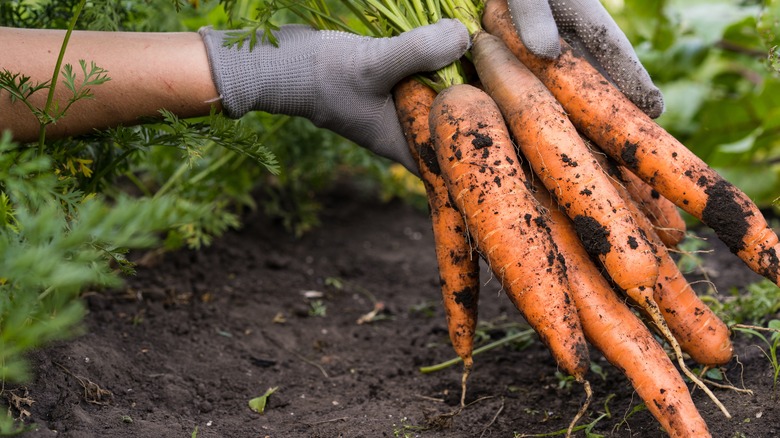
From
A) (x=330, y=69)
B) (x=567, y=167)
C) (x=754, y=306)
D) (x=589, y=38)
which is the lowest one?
(x=754, y=306)

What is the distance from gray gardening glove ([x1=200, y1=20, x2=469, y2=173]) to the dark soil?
2.01 ft

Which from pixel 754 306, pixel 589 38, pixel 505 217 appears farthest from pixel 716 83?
pixel 505 217

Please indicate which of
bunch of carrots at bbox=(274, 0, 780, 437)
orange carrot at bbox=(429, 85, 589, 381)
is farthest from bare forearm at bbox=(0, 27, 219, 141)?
orange carrot at bbox=(429, 85, 589, 381)

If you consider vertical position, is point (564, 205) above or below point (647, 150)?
below

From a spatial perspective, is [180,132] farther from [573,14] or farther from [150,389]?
[573,14]

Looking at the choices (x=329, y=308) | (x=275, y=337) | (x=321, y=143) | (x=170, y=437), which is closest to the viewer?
(x=170, y=437)

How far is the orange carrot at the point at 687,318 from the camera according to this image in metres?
1.80

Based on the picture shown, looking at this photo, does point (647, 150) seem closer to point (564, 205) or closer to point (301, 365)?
point (564, 205)

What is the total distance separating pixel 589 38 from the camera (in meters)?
1.90

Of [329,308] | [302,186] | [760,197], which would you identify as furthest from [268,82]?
[760,197]

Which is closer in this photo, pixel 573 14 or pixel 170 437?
pixel 170 437

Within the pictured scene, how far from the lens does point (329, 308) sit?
2600mm

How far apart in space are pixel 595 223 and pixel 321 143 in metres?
1.68

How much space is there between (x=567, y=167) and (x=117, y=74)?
117 cm
